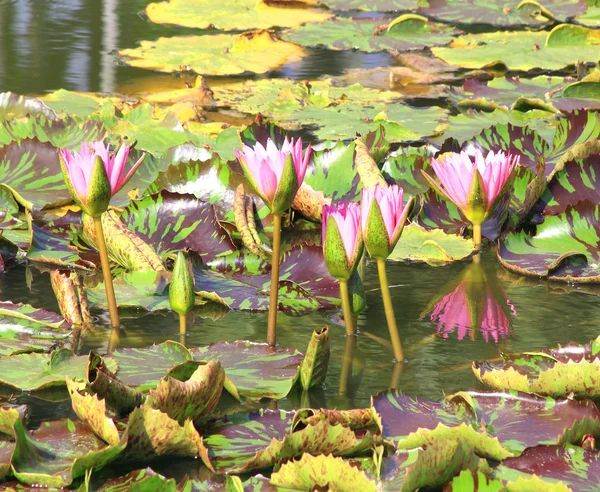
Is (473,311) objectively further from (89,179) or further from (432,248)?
(89,179)

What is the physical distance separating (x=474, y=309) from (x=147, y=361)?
0.75 meters

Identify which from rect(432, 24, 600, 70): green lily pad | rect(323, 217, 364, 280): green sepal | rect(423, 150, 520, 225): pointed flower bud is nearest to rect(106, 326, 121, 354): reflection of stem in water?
rect(323, 217, 364, 280): green sepal

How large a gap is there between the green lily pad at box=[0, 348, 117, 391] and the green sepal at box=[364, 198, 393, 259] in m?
0.49

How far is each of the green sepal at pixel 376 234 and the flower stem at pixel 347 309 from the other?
12 cm

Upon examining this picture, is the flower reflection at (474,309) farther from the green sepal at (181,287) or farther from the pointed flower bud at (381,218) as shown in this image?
the green sepal at (181,287)

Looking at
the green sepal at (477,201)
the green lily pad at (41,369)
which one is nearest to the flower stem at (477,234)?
the green sepal at (477,201)

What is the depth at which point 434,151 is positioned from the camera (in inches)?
111

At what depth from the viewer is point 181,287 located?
169cm

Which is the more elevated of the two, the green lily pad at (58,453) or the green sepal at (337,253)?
the green sepal at (337,253)

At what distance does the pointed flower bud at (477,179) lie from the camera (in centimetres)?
198

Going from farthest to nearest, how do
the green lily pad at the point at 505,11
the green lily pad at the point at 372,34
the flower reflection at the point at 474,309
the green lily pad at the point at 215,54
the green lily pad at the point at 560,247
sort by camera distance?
the green lily pad at the point at 505,11, the green lily pad at the point at 372,34, the green lily pad at the point at 215,54, the green lily pad at the point at 560,247, the flower reflection at the point at 474,309

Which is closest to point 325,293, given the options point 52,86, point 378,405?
point 378,405

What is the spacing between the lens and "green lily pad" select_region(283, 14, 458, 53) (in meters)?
4.93

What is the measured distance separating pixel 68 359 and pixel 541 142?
1.67 meters
